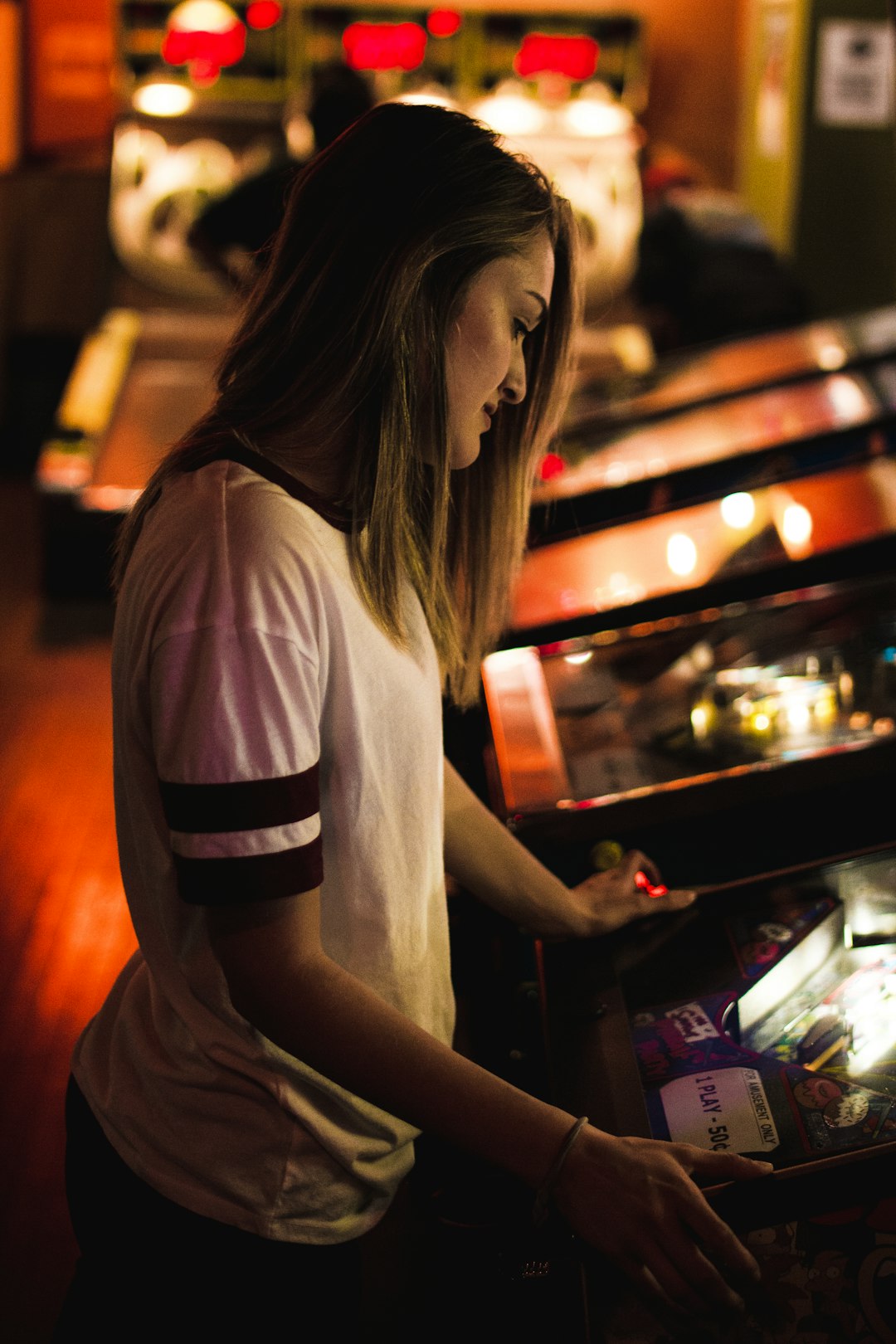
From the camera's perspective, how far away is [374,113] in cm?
91

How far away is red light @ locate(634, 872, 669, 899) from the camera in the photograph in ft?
4.33

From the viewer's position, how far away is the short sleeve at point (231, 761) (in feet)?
2.49

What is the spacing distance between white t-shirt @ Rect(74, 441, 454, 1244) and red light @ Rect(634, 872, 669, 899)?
358 mm

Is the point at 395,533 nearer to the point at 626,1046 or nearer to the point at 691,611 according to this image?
the point at 626,1046

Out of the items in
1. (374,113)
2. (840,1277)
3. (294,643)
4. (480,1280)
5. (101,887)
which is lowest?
(101,887)

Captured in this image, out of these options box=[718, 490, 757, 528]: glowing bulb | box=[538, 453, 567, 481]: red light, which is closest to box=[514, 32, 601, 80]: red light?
box=[538, 453, 567, 481]: red light

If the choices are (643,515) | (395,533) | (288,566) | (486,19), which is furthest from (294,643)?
(486,19)

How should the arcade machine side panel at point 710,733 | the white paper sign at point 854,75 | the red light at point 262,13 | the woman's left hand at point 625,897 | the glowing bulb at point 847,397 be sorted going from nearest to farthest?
1. the woman's left hand at point 625,897
2. the arcade machine side panel at point 710,733
3. the glowing bulb at point 847,397
4. the white paper sign at point 854,75
5. the red light at point 262,13

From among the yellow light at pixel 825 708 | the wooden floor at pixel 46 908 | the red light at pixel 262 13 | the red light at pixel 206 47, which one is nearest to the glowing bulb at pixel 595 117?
the red light at pixel 262 13

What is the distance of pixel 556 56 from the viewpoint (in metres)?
5.86

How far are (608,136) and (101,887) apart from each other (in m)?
4.15

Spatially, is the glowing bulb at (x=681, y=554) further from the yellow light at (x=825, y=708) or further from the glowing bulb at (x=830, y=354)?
the glowing bulb at (x=830, y=354)

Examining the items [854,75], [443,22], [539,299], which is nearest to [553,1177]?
[539,299]

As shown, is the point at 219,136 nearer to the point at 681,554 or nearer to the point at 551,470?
the point at 551,470
